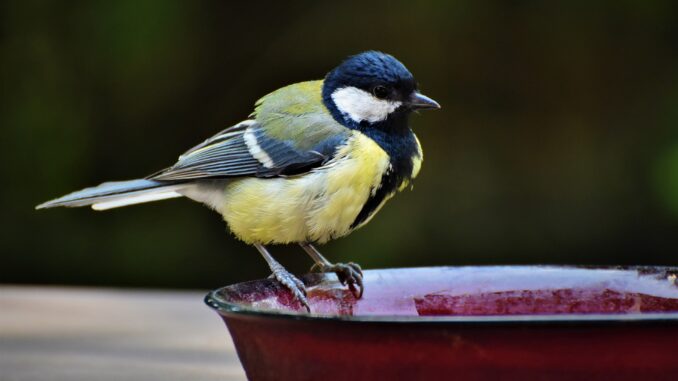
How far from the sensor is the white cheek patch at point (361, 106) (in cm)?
154

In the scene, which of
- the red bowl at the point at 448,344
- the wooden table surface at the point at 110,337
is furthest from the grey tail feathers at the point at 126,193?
the red bowl at the point at 448,344

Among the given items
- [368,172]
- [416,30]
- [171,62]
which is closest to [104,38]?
[171,62]

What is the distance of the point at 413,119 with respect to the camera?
3072 mm

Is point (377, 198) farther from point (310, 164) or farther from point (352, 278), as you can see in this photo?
point (352, 278)

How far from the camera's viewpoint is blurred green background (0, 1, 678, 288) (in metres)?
2.98

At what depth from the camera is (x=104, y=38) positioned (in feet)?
10.0

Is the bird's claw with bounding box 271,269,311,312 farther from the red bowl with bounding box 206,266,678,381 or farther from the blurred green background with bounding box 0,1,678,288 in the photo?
the blurred green background with bounding box 0,1,678,288

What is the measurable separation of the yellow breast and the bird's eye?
78mm

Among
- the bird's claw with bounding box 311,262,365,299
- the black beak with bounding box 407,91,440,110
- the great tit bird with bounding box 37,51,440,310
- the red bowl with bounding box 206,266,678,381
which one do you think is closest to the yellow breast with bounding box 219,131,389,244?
the great tit bird with bounding box 37,51,440,310

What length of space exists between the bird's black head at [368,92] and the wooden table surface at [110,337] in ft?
1.27

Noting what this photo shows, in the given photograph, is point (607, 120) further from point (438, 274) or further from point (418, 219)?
point (438, 274)

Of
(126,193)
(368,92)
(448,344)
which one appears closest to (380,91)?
(368,92)

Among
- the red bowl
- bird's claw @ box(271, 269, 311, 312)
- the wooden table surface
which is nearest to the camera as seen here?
the red bowl

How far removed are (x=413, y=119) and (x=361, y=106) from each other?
154cm
